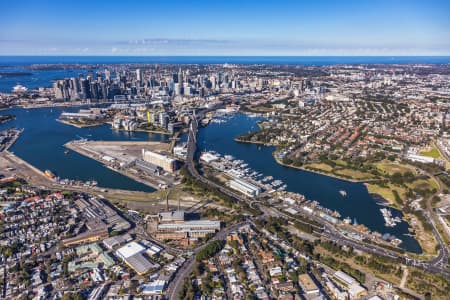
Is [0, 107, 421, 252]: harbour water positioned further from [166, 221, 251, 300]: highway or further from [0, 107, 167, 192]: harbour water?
[166, 221, 251, 300]: highway

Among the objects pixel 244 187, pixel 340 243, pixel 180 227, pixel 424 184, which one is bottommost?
pixel 340 243

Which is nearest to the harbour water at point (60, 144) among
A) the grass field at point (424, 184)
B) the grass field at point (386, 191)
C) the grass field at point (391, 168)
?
the grass field at point (386, 191)

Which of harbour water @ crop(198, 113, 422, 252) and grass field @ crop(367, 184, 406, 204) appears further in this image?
grass field @ crop(367, 184, 406, 204)

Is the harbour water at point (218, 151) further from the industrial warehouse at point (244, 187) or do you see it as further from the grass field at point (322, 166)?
the industrial warehouse at point (244, 187)

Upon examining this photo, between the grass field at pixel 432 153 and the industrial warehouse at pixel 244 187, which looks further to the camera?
the grass field at pixel 432 153

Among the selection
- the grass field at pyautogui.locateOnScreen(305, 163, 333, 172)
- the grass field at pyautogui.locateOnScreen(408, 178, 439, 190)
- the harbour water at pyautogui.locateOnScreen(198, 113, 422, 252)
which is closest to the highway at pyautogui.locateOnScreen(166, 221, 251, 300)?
the harbour water at pyautogui.locateOnScreen(198, 113, 422, 252)

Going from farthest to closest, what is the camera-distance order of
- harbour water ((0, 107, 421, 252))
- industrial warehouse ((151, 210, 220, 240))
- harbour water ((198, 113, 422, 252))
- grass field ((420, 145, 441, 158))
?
grass field ((420, 145, 441, 158)), harbour water ((0, 107, 421, 252)), harbour water ((198, 113, 422, 252)), industrial warehouse ((151, 210, 220, 240))

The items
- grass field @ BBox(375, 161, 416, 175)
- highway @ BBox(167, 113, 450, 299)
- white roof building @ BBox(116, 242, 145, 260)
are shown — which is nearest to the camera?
highway @ BBox(167, 113, 450, 299)

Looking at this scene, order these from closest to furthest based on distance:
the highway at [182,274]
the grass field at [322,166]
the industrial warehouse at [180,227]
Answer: the highway at [182,274]
the industrial warehouse at [180,227]
the grass field at [322,166]

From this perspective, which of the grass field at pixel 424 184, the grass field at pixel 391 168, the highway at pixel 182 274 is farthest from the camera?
the grass field at pixel 391 168

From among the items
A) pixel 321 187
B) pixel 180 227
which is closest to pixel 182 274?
pixel 180 227

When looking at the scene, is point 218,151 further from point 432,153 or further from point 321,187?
point 432,153

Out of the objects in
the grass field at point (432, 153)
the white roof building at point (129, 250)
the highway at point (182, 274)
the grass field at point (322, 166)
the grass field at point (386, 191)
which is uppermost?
the grass field at point (432, 153)
